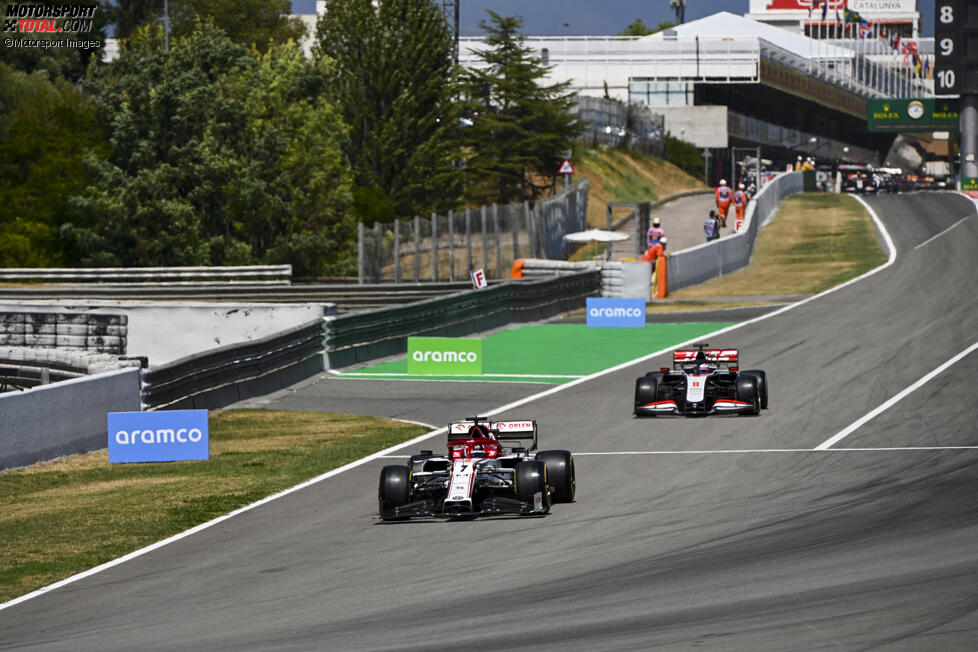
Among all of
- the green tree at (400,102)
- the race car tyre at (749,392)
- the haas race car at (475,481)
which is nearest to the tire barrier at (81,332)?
the race car tyre at (749,392)

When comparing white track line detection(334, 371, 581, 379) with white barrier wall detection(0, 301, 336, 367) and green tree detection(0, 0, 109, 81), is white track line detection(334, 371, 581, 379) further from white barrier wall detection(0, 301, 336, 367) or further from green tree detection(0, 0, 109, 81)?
green tree detection(0, 0, 109, 81)

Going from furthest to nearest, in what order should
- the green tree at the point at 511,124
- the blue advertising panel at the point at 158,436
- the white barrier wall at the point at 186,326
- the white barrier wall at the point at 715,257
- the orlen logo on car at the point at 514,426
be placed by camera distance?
the green tree at the point at 511,124 < the white barrier wall at the point at 715,257 < the white barrier wall at the point at 186,326 < the blue advertising panel at the point at 158,436 < the orlen logo on car at the point at 514,426

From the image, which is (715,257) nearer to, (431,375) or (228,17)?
(431,375)

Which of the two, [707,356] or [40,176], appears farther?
[40,176]

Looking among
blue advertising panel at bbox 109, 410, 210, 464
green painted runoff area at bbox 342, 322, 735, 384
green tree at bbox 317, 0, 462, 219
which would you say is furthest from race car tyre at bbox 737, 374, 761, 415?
green tree at bbox 317, 0, 462, 219

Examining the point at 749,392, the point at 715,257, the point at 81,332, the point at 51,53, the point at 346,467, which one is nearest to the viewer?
the point at 346,467

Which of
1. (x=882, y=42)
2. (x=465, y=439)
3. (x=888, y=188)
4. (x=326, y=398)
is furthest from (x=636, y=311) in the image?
(x=882, y=42)

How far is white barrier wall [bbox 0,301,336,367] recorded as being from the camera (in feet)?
105

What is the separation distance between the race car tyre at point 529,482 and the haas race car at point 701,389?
710 cm

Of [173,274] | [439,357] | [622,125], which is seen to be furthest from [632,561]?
[622,125]

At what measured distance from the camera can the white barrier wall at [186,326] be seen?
32.1 meters

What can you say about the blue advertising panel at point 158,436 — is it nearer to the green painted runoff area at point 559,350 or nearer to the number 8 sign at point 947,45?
the green painted runoff area at point 559,350

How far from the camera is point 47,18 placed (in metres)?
77.2

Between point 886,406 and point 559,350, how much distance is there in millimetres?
11406
